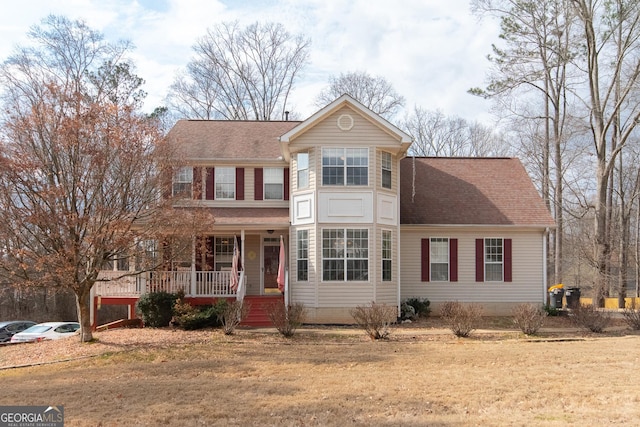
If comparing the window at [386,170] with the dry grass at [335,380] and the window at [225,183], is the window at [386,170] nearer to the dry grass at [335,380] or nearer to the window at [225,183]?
the dry grass at [335,380]

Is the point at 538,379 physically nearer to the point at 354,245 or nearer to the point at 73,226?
the point at 354,245

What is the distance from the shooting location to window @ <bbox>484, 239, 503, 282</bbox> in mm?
21656

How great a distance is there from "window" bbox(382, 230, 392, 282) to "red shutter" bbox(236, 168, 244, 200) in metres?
5.67

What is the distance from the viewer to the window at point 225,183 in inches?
849

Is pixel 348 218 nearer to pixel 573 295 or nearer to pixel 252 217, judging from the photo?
pixel 252 217

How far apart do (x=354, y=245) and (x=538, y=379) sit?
31.1 ft

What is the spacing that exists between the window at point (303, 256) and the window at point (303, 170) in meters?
1.67

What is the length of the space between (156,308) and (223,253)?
4045 mm

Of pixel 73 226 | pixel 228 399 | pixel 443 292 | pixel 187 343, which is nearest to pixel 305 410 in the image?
pixel 228 399

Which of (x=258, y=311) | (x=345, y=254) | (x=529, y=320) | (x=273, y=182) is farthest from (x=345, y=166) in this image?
(x=529, y=320)

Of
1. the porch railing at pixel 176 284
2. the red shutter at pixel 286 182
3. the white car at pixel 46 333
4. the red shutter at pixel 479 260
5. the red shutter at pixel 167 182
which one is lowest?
the white car at pixel 46 333

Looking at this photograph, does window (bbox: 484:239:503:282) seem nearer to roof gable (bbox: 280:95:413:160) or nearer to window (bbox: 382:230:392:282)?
window (bbox: 382:230:392:282)

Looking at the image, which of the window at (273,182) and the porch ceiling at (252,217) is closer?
the porch ceiling at (252,217)

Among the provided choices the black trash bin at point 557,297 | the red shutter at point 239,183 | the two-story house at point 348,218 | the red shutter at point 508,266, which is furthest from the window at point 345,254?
the black trash bin at point 557,297
